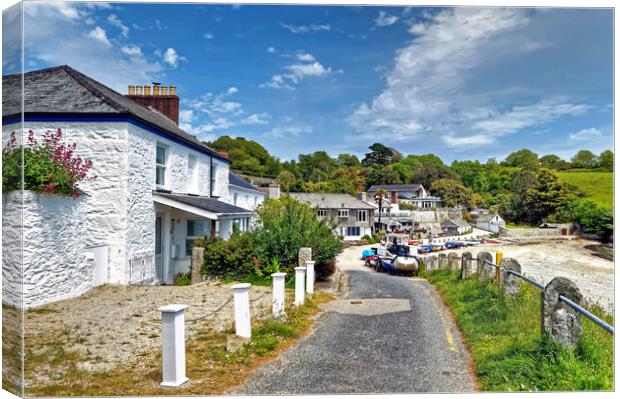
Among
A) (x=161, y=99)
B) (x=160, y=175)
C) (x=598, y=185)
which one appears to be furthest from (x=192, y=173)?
(x=598, y=185)

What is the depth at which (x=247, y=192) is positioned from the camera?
22.8 meters

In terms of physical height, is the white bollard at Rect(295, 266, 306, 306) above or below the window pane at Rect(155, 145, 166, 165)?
below

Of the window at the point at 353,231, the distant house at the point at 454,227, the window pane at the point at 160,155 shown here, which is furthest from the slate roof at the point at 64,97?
the window at the point at 353,231

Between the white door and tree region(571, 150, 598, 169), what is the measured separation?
28.7ft

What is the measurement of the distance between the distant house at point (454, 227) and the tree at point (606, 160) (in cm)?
3506

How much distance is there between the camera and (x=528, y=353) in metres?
4.41

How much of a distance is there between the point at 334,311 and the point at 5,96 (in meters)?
5.81

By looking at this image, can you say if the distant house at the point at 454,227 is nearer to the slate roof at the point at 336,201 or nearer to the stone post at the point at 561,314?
the slate roof at the point at 336,201

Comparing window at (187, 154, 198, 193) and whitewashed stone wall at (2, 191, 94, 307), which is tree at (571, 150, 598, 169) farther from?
window at (187, 154, 198, 193)

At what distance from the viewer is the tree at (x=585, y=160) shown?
535 cm

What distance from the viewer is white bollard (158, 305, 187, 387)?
3.87 m

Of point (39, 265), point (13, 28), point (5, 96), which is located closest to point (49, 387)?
point (39, 265)

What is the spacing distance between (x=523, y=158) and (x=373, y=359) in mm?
4958

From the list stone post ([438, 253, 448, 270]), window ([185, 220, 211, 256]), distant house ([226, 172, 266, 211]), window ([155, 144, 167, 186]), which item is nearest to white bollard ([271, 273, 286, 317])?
window ([155, 144, 167, 186])
